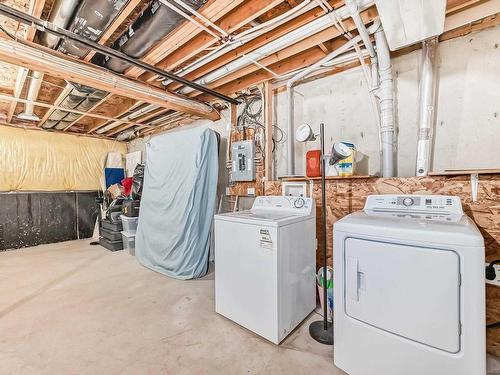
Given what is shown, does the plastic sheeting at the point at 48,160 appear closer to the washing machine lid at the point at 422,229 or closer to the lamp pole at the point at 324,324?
the lamp pole at the point at 324,324

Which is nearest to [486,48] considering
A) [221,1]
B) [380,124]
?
[380,124]

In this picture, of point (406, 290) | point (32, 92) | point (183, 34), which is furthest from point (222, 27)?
point (32, 92)

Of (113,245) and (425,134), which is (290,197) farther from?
(113,245)

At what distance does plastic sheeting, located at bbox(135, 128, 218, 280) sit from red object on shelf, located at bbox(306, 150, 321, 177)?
4.20 feet

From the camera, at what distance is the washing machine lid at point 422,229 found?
1164mm

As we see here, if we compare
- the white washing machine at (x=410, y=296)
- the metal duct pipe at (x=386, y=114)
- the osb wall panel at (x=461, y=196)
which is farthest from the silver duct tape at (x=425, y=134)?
the white washing machine at (x=410, y=296)

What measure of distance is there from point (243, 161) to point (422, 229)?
2.28 meters

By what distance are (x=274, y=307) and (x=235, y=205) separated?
182 cm

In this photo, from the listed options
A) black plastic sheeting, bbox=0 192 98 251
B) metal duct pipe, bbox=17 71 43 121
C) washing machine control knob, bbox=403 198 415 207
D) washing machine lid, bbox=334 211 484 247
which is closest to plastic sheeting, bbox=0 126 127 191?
black plastic sheeting, bbox=0 192 98 251

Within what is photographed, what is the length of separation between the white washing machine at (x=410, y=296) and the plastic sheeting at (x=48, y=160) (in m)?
5.75

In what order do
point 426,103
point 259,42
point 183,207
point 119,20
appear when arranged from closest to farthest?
point 119,20
point 426,103
point 259,42
point 183,207

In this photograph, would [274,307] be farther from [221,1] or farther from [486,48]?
[486,48]

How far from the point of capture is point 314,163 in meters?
2.46

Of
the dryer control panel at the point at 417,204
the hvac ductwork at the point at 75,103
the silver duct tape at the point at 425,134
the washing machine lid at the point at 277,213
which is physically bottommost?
the washing machine lid at the point at 277,213
